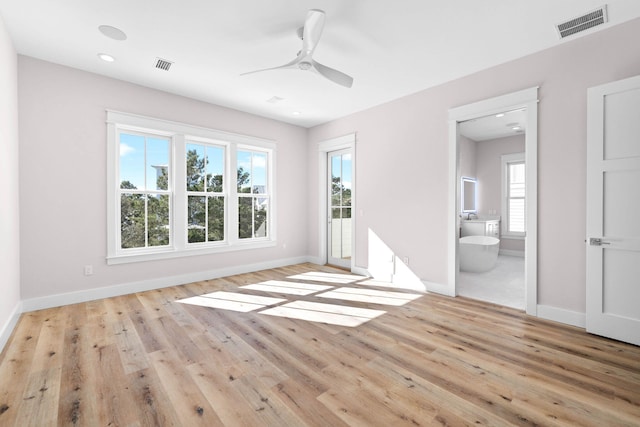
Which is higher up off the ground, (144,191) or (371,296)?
(144,191)

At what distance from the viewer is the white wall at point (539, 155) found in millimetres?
2857

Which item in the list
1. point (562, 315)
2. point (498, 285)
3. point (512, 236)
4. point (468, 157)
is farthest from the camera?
point (468, 157)

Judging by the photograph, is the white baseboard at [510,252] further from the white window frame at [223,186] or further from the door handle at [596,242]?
the white window frame at [223,186]

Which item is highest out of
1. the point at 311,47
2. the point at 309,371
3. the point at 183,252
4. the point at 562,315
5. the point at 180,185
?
the point at 311,47

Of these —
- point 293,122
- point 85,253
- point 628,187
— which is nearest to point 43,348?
point 85,253

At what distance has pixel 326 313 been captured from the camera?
3268 mm

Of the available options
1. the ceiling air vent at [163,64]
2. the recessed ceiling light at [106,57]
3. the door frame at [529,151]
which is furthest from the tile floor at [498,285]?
the recessed ceiling light at [106,57]

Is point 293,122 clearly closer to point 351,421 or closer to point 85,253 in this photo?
point 85,253

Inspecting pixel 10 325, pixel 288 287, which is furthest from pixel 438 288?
pixel 10 325

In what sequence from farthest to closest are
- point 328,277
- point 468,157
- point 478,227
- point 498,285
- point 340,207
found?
1. point 468,157
2. point 478,227
3. point 340,207
4. point 328,277
5. point 498,285

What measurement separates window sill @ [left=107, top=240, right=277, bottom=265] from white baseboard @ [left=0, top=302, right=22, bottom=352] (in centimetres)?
93

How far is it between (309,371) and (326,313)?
3.80 feet

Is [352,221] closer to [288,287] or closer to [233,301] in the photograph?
[288,287]

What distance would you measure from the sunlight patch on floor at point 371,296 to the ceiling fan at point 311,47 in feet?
8.59
